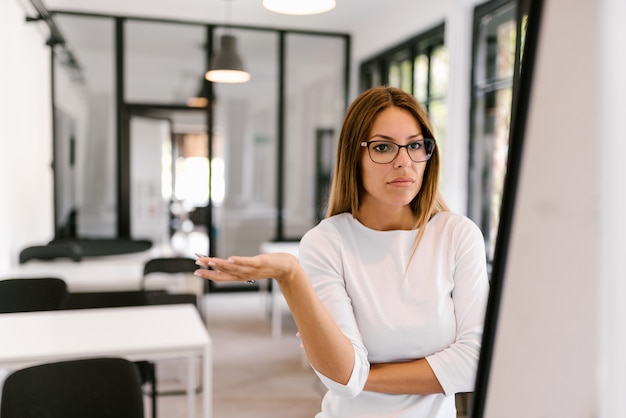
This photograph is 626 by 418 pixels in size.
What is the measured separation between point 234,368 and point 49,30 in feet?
10.8

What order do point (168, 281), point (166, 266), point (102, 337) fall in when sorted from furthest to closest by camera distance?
point (168, 281) < point (166, 266) < point (102, 337)

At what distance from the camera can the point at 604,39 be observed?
1.13ft

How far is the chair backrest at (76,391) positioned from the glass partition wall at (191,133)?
4.24 meters

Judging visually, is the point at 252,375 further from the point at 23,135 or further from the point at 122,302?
the point at 23,135

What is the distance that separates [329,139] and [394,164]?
18.7 feet

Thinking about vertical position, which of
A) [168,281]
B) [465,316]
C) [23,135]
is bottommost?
[168,281]

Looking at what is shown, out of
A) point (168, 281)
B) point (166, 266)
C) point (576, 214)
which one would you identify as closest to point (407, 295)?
point (576, 214)

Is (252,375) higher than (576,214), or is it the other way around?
(576,214)

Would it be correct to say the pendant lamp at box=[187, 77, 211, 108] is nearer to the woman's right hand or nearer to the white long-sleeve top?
the white long-sleeve top

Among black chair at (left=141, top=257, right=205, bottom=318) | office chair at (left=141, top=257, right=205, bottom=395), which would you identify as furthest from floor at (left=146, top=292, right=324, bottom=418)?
black chair at (left=141, top=257, right=205, bottom=318)

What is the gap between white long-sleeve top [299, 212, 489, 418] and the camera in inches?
35.5

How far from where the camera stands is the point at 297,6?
1856mm

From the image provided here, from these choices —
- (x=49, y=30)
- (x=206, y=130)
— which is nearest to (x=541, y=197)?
(x=49, y=30)

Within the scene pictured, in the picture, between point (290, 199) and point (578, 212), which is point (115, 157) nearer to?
point (290, 199)
